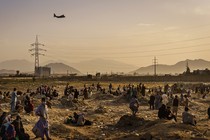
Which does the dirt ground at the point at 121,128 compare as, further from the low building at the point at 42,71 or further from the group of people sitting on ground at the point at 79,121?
the low building at the point at 42,71

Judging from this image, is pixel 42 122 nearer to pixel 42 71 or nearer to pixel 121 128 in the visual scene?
pixel 121 128

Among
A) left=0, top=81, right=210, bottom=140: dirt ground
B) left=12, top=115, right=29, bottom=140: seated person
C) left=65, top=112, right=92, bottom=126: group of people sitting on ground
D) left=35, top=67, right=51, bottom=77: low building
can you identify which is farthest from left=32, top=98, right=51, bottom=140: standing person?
left=35, top=67, right=51, bottom=77: low building

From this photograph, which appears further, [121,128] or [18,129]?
[121,128]

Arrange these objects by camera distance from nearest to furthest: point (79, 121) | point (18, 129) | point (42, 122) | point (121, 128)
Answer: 1. point (18, 129)
2. point (42, 122)
3. point (79, 121)
4. point (121, 128)

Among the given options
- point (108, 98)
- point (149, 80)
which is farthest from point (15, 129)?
point (149, 80)

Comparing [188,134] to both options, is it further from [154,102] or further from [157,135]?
[154,102]

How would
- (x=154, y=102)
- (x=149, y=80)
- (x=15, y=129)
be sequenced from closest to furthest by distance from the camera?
(x=15, y=129)
(x=154, y=102)
(x=149, y=80)

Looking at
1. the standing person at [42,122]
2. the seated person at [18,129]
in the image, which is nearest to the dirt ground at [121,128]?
the standing person at [42,122]

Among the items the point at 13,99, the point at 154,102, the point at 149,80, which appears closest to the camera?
the point at 13,99

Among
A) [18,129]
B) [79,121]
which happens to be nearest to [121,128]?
[79,121]

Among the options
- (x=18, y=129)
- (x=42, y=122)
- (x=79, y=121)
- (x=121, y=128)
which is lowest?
(x=121, y=128)

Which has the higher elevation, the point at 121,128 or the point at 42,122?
the point at 42,122
